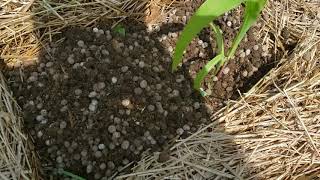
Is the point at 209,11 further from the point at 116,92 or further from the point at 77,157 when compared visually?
the point at 77,157

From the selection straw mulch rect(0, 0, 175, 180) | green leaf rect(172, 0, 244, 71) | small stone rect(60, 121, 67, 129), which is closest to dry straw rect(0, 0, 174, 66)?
straw mulch rect(0, 0, 175, 180)

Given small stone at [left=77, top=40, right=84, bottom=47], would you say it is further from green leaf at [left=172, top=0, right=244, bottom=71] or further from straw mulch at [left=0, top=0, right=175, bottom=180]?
green leaf at [left=172, top=0, right=244, bottom=71]

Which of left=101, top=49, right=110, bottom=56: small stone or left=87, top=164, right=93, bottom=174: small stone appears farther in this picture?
left=101, top=49, right=110, bottom=56: small stone

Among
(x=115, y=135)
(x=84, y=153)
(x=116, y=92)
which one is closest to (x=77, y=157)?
(x=84, y=153)

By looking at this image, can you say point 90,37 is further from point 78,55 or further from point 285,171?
point 285,171

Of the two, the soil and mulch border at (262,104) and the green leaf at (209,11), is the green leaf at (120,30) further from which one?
the green leaf at (209,11)
